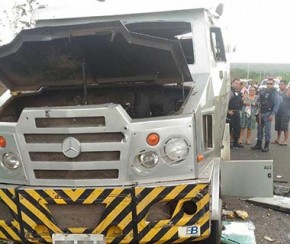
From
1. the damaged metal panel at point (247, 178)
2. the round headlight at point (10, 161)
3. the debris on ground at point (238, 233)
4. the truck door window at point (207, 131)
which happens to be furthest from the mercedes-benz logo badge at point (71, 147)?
the damaged metal panel at point (247, 178)

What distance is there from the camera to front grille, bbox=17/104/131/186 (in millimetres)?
3115

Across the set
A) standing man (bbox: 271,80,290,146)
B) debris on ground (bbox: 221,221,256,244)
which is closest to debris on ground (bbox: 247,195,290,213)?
debris on ground (bbox: 221,221,256,244)

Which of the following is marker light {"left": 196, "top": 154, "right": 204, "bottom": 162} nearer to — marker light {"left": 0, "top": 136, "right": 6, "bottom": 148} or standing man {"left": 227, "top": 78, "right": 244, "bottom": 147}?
marker light {"left": 0, "top": 136, "right": 6, "bottom": 148}

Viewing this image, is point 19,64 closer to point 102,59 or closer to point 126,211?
point 102,59

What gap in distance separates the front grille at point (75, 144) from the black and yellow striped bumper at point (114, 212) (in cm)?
12

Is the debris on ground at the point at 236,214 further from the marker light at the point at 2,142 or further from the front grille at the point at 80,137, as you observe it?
the marker light at the point at 2,142

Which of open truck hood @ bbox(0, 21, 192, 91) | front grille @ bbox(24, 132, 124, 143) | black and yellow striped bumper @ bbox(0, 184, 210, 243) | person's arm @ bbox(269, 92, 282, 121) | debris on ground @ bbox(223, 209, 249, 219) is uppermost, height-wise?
open truck hood @ bbox(0, 21, 192, 91)

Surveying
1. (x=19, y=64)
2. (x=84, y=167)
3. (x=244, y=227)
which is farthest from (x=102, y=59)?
(x=244, y=227)

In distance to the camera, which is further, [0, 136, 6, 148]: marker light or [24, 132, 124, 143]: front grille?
[0, 136, 6, 148]: marker light

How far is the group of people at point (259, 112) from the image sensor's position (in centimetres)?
1037

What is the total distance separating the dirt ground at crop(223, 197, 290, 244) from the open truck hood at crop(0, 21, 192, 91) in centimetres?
232

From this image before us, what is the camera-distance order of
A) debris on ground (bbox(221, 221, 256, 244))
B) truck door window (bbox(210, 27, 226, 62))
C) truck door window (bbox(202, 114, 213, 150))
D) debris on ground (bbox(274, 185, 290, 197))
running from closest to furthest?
truck door window (bbox(202, 114, 213, 150))
debris on ground (bbox(221, 221, 256, 244))
truck door window (bbox(210, 27, 226, 62))
debris on ground (bbox(274, 185, 290, 197))

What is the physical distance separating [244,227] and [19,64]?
2986 millimetres

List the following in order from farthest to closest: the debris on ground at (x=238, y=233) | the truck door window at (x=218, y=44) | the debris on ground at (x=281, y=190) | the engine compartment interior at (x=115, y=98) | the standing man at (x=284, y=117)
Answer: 1. the standing man at (x=284, y=117)
2. the debris on ground at (x=281, y=190)
3. the truck door window at (x=218, y=44)
4. the debris on ground at (x=238, y=233)
5. the engine compartment interior at (x=115, y=98)
